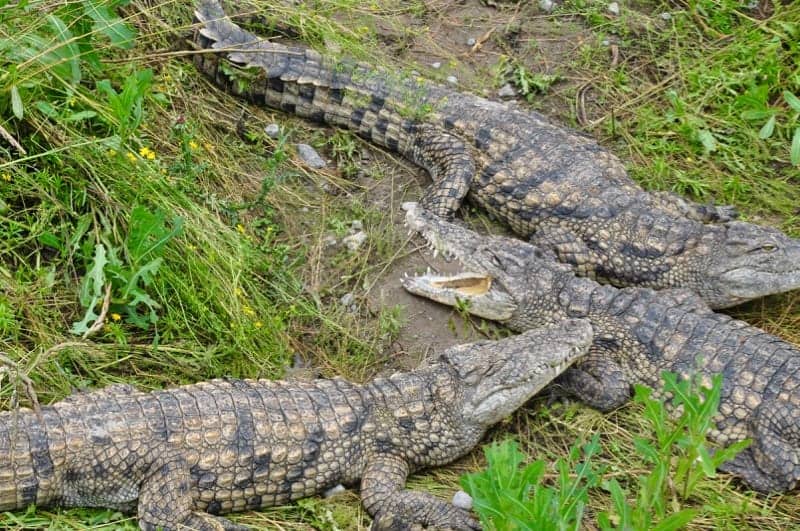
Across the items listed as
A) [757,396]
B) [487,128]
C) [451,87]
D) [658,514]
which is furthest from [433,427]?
[451,87]

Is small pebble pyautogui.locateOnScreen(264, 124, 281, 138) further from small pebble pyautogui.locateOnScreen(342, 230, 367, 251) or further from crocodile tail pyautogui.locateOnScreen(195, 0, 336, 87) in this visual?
small pebble pyautogui.locateOnScreen(342, 230, 367, 251)

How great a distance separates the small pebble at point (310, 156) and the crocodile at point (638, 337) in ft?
2.03

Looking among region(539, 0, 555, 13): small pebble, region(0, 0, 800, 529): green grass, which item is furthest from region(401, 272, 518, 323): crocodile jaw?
region(539, 0, 555, 13): small pebble

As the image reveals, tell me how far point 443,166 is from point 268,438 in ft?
7.21

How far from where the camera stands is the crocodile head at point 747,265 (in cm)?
489

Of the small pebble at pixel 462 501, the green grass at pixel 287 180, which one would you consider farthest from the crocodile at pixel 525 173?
the small pebble at pixel 462 501

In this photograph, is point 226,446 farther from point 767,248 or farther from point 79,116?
point 767,248

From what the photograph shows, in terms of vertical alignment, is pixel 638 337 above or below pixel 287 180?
below

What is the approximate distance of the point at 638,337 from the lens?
185 inches

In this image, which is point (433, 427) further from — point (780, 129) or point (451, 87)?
point (780, 129)

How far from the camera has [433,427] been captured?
167 inches

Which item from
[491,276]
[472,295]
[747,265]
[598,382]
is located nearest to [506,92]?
[491,276]

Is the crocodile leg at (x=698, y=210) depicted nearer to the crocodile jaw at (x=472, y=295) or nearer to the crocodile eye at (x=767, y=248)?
the crocodile eye at (x=767, y=248)

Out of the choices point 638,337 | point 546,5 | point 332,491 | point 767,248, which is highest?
point 546,5
